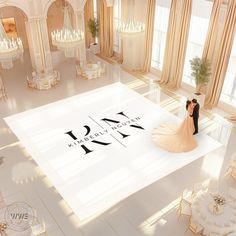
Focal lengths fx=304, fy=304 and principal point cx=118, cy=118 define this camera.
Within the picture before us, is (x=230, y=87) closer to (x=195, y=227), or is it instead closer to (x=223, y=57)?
(x=223, y=57)

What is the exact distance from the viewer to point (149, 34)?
41.2 feet

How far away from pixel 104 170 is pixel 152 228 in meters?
2.19

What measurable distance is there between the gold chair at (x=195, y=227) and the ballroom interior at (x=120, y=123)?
0.02 meters

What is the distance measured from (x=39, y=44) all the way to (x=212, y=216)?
9768 mm

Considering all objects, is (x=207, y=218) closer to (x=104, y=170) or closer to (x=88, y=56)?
Result: (x=104, y=170)

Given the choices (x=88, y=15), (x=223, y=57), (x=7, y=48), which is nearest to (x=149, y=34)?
(x=223, y=57)

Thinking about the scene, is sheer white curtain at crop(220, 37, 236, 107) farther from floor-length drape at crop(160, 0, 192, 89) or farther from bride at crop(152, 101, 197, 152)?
bride at crop(152, 101, 197, 152)

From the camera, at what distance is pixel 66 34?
898 centimetres

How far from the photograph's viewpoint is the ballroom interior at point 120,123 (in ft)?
22.5

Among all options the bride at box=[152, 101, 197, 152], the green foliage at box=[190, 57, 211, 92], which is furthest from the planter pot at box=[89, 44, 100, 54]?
the bride at box=[152, 101, 197, 152]

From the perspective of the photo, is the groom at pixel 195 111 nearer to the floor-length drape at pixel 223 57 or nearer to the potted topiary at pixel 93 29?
the floor-length drape at pixel 223 57

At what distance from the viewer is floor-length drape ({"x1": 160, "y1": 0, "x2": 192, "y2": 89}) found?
10.7 meters

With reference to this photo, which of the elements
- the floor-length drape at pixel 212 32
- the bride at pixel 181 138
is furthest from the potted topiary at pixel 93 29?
the bride at pixel 181 138

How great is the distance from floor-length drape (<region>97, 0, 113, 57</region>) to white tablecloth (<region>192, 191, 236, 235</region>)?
1044 centimetres
